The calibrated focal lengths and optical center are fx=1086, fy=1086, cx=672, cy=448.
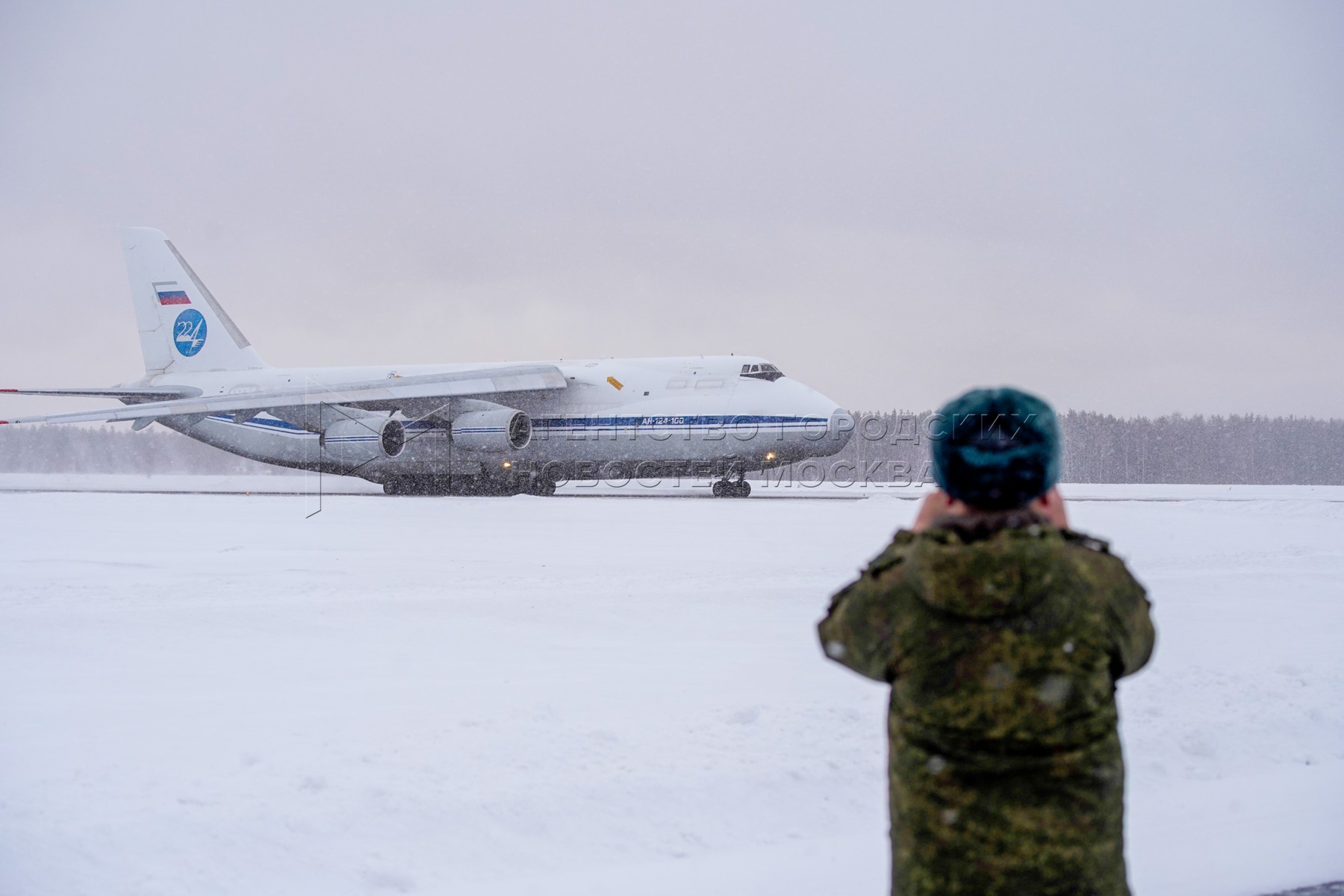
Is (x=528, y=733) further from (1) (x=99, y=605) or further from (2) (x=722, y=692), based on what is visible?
(1) (x=99, y=605)

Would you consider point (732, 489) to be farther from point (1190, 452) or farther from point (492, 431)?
point (1190, 452)

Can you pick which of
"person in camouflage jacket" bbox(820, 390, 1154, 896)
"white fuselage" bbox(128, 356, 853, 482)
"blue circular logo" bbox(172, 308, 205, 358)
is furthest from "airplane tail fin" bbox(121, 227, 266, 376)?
"person in camouflage jacket" bbox(820, 390, 1154, 896)

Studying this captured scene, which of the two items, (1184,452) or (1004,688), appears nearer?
(1004,688)

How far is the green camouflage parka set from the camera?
66.0 inches

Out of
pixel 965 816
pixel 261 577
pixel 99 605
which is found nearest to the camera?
pixel 965 816

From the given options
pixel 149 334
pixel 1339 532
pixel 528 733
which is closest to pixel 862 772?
pixel 528 733

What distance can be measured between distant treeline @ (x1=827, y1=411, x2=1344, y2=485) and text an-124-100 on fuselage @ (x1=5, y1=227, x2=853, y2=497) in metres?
32.7

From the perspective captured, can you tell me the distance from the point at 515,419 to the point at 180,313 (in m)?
11.6

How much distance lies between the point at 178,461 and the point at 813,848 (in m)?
93.4

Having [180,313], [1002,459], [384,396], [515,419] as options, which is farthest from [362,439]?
[1002,459]

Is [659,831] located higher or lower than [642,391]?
lower

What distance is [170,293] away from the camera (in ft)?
95.0

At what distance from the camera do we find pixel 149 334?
1151 inches

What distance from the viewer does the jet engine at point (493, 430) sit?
22750 millimetres
